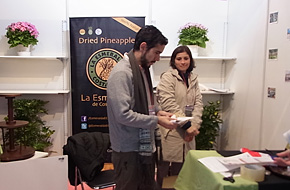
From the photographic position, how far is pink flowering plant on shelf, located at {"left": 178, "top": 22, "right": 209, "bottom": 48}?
139 inches

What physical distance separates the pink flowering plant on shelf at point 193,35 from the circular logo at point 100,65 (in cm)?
83

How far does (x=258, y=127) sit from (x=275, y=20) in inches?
43.1

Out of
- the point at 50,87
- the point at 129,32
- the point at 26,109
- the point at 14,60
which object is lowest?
the point at 26,109

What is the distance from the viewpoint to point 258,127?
118 inches

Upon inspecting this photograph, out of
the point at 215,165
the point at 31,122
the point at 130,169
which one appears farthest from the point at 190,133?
the point at 31,122

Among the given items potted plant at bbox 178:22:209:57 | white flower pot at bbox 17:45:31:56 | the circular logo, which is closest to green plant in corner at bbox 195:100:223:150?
potted plant at bbox 178:22:209:57

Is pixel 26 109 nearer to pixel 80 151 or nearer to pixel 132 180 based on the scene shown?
pixel 80 151

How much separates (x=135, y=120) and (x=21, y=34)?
239 centimetres

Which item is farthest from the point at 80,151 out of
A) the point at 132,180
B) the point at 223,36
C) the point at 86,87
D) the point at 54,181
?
the point at 223,36

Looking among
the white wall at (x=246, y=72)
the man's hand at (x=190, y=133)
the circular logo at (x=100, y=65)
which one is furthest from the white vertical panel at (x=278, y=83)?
the circular logo at (x=100, y=65)

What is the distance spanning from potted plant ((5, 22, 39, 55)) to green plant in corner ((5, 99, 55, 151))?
2.28 feet

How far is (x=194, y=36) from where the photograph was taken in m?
3.53

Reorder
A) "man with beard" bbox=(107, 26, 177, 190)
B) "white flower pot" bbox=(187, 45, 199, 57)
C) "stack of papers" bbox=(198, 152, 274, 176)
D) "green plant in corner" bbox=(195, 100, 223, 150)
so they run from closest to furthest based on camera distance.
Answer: "stack of papers" bbox=(198, 152, 274, 176), "man with beard" bbox=(107, 26, 177, 190), "green plant in corner" bbox=(195, 100, 223, 150), "white flower pot" bbox=(187, 45, 199, 57)

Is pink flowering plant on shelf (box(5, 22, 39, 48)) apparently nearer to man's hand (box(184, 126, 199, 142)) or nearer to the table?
man's hand (box(184, 126, 199, 142))
